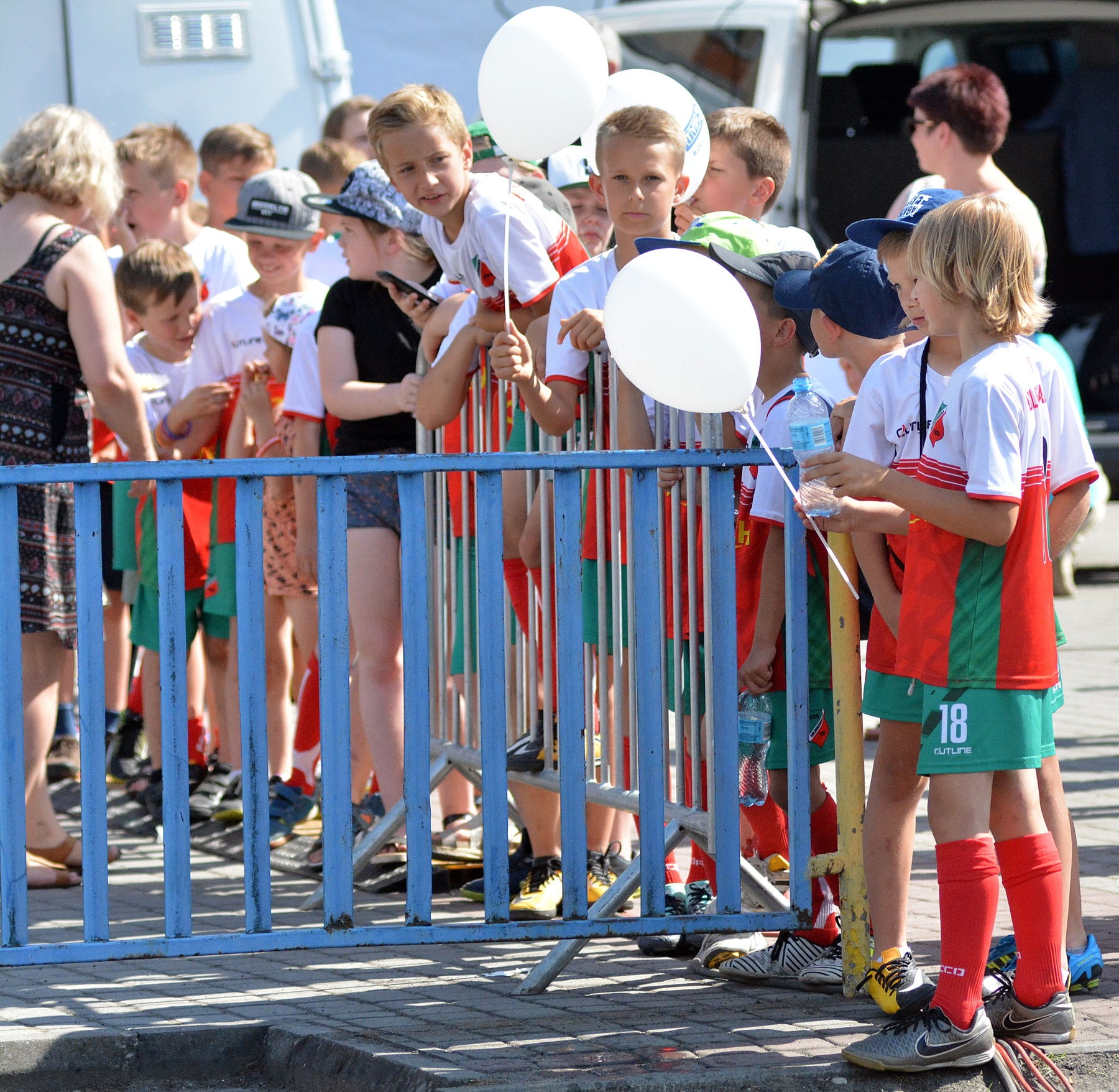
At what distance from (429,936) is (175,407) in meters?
3.36

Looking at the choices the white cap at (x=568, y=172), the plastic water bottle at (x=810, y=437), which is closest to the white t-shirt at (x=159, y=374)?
the white cap at (x=568, y=172)

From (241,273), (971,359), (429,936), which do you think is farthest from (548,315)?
(241,273)

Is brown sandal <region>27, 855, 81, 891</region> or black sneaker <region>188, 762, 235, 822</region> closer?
brown sandal <region>27, 855, 81, 891</region>

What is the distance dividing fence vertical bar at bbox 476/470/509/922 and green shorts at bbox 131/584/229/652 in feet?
9.86

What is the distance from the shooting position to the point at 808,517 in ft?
12.2

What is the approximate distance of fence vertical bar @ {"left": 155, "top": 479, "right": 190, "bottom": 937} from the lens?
3627mm

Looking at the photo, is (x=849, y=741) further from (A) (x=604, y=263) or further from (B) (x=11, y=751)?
→ (B) (x=11, y=751)

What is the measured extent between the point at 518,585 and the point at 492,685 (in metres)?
1.09

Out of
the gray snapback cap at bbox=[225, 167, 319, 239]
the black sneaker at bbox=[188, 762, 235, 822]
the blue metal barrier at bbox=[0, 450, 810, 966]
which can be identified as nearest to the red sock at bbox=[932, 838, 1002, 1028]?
the blue metal barrier at bbox=[0, 450, 810, 966]

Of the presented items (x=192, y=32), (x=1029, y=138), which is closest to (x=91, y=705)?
(x=192, y=32)

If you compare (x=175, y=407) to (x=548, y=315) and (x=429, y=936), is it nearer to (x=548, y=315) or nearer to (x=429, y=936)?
(x=548, y=315)

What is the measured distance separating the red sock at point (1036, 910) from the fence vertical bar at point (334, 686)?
1.33m

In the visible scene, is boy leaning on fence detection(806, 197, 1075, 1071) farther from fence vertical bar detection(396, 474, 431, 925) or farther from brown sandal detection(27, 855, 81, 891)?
brown sandal detection(27, 855, 81, 891)

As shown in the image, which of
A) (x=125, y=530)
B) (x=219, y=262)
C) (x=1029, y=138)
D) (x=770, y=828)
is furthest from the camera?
(x=1029, y=138)
